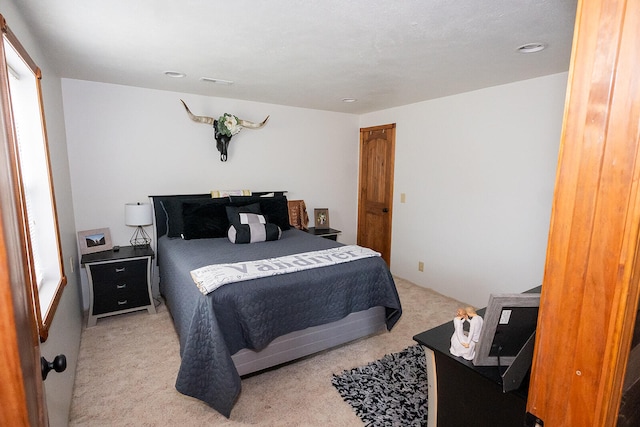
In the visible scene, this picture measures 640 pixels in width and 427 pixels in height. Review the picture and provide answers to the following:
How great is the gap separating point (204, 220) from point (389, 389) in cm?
230

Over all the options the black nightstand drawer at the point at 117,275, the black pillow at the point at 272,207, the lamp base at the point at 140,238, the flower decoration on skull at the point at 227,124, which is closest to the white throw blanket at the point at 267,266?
the black pillow at the point at 272,207

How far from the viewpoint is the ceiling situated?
1.69 m

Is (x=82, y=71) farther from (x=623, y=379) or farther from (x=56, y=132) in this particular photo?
(x=623, y=379)

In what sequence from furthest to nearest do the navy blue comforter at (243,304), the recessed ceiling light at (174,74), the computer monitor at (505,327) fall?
the recessed ceiling light at (174,74), the navy blue comforter at (243,304), the computer monitor at (505,327)

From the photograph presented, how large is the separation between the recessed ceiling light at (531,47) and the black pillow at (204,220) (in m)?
2.88

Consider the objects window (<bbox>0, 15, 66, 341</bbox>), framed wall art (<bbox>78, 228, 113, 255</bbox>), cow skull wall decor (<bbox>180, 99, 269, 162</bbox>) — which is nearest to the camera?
window (<bbox>0, 15, 66, 341</bbox>)

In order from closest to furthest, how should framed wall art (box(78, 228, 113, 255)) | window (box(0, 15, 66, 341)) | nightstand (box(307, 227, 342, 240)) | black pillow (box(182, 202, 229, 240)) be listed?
window (box(0, 15, 66, 341)) < framed wall art (box(78, 228, 113, 255)) < black pillow (box(182, 202, 229, 240)) < nightstand (box(307, 227, 342, 240))

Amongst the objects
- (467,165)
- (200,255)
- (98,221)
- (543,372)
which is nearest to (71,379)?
(200,255)

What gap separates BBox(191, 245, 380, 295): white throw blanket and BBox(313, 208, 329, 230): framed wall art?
168 cm

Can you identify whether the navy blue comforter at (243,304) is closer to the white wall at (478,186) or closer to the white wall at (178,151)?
the white wall at (178,151)

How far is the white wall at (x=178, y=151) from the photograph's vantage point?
3.29 metres

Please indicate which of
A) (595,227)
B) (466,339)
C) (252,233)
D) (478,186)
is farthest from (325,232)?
(595,227)

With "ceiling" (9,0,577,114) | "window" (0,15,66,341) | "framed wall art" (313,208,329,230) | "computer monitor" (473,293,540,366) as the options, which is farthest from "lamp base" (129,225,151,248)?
"computer monitor" (473,293,540,366)

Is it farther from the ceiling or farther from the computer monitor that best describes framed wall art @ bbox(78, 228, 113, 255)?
the computer monitor
